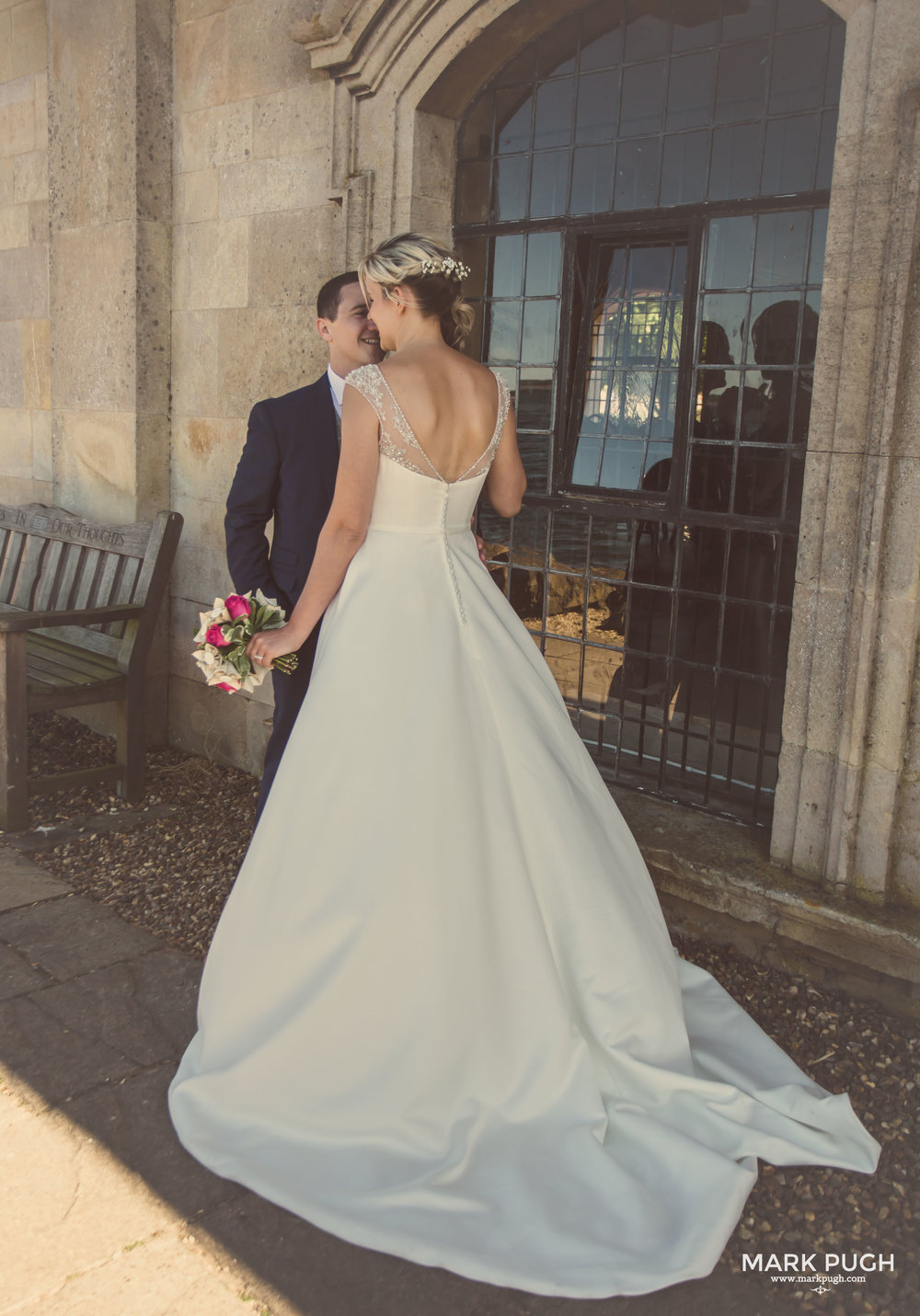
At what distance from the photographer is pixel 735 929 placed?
141 inches

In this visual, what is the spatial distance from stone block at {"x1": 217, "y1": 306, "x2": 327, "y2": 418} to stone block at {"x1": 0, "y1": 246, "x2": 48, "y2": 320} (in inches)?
71.1

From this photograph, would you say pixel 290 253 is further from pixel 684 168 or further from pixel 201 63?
pixel 684 168

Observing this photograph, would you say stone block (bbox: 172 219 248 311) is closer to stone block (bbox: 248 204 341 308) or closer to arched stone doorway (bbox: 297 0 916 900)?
stone block (bbox: 248 204 341 308)

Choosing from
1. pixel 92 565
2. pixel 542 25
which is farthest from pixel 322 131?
pixel 92 565

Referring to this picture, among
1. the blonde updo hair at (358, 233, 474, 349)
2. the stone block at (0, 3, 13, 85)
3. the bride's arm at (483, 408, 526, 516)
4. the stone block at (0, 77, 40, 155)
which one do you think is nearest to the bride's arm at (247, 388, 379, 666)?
the blonde updo hair at (358, 233, 474, 349)

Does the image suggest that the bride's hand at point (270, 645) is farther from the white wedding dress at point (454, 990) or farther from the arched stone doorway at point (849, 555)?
the arched stone doorway at point (849, 555)

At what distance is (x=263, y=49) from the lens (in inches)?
185

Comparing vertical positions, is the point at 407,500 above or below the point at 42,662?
above

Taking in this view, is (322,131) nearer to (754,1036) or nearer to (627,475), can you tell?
(627,475)

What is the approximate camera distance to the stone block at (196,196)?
5039 mm

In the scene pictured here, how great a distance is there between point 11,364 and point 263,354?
2462mm

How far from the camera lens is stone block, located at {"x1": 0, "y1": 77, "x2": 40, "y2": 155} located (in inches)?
242

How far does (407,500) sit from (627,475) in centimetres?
174

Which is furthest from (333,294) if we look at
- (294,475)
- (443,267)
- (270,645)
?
(270,645)
